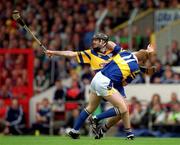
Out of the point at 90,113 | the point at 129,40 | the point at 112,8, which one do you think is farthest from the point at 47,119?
the point at 90,113

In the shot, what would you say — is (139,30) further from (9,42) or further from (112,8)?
(9,42)

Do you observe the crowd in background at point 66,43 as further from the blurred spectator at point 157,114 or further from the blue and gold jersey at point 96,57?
the blue and gold jersey at point 96,57

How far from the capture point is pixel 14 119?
2431cm

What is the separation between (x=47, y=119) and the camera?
79.7 ft

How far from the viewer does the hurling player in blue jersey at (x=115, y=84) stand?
16453 mm

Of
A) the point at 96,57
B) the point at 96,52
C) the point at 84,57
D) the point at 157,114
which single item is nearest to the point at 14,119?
the point at 157,114

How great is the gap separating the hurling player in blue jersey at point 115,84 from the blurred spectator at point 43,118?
7182mm

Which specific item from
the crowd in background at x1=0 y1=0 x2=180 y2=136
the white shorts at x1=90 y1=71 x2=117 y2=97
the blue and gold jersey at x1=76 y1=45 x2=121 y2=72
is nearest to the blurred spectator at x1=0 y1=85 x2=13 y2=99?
the crowd in background at x1=0 y1=0 x2=180 y2=136

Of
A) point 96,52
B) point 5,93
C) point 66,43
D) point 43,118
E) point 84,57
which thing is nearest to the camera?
point 84,57

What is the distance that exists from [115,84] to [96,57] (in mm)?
1156

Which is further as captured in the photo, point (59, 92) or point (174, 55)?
point (174, 55)

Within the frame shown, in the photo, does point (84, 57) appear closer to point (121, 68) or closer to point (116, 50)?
point (116, 50)

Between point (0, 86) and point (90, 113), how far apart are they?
8.90 meters

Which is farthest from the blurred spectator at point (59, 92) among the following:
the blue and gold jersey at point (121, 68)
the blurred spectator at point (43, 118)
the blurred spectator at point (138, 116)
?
the blue and gold jersey at point (121, 68)
